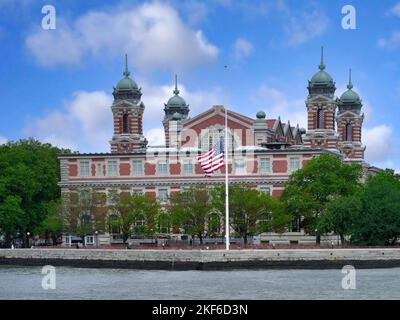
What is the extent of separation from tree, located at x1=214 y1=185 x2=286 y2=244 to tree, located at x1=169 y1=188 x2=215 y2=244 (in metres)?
1.62

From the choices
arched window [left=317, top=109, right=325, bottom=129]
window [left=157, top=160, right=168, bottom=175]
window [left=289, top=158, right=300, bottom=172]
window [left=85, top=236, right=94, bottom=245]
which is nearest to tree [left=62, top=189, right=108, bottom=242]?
window [left=85, top=236, right=94, bottom=245]

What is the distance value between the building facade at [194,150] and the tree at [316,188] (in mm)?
7519

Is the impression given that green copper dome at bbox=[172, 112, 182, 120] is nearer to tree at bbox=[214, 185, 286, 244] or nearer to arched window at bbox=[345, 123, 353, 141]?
→ arched window at bbox=[345, 123, 353, 141]

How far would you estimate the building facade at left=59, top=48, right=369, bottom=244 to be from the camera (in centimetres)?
8431

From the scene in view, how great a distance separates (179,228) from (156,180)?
6.26 metres

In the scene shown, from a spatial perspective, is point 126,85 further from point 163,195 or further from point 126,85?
point 163,195

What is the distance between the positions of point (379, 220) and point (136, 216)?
22.5m

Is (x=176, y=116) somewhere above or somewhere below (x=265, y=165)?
above

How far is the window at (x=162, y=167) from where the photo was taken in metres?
86.7

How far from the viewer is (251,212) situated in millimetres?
75812

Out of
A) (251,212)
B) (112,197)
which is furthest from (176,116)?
(251,212)

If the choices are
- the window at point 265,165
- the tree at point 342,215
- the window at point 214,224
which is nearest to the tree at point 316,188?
the tree at point 342,215

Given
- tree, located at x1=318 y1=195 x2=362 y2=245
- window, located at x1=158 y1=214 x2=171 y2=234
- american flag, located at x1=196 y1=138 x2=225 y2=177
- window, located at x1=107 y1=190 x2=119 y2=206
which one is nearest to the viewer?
american flag, located at x1=196 y1=138 x2=225 y2=177
